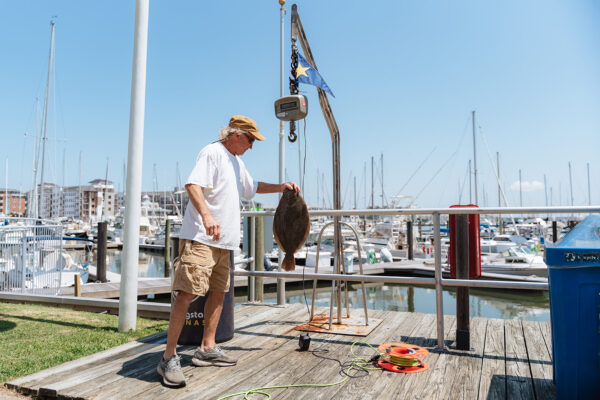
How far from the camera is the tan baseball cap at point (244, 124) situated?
316 centimetres

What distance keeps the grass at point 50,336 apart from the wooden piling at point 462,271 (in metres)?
3.14

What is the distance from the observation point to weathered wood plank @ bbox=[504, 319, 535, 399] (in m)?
2.51

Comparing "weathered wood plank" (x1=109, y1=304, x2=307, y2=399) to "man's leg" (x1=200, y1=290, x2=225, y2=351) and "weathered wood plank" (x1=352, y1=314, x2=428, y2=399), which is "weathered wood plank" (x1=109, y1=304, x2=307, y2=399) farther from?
"weathered wood plank" (x1=352, y1=314, x2=428, y2=399)

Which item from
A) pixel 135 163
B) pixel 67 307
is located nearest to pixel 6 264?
pixel 67 307

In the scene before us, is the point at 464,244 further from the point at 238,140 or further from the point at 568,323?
the point at 238,140

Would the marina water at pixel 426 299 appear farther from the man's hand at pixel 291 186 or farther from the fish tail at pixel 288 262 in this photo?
the man's hand at pixel 291 186

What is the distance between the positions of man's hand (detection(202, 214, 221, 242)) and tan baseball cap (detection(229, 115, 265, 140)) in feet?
2.65

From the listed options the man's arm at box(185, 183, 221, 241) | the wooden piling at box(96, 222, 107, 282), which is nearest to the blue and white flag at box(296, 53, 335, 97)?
the man's arm at box(185, 183, 221, 241)

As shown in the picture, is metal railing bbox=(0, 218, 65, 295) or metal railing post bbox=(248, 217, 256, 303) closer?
metal railing post bbox=(248, 217, 256, 303)

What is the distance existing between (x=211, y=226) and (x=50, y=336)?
2.84m

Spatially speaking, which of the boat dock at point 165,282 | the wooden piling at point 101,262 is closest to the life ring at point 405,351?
the boat dock at point 165,282

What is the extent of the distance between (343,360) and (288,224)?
1.25 meters

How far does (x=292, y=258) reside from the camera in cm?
362

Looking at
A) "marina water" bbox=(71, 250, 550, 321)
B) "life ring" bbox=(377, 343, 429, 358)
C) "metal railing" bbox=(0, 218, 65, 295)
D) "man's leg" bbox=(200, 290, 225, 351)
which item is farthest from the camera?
"marina water" bbox=(71, 250, 550, 321)
